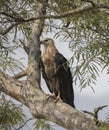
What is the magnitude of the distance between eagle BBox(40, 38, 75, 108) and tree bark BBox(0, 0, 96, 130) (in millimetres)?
531

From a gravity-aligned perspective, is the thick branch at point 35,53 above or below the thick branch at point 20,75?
above

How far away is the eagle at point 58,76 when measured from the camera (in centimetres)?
805

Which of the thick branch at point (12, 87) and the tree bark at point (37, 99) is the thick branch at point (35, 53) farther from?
the thick branch at point (12, 87)

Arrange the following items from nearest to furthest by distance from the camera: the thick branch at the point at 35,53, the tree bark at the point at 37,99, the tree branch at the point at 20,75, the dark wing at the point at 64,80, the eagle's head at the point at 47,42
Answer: the tree bark at the point at 37,99, the thick branch at the point at 35,53, the tree branch at the point at 20,75, the dark wing at the point at 64,80, the eagle's head at the point at 47,42

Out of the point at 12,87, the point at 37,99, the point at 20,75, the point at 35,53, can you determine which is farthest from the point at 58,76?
the point at 37,99

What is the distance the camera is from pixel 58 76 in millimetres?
8070

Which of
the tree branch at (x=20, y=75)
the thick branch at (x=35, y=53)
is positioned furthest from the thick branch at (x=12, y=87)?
the tree branch at (x=20, y=75)

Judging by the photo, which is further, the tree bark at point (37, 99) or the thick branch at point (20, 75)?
the thick branch at point (20, 75)

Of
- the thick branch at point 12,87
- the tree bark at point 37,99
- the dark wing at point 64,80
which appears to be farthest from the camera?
the dark wing at point 64,80

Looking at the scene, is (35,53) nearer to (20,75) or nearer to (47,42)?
(20,75)

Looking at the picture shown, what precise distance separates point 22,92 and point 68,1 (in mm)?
1382

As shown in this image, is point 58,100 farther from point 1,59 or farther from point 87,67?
point 1,59

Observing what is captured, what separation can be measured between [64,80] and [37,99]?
143 centimetres

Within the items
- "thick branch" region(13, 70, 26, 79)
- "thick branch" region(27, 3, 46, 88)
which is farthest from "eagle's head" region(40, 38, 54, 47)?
"thick branch" region(13, 70, 26, 79)
